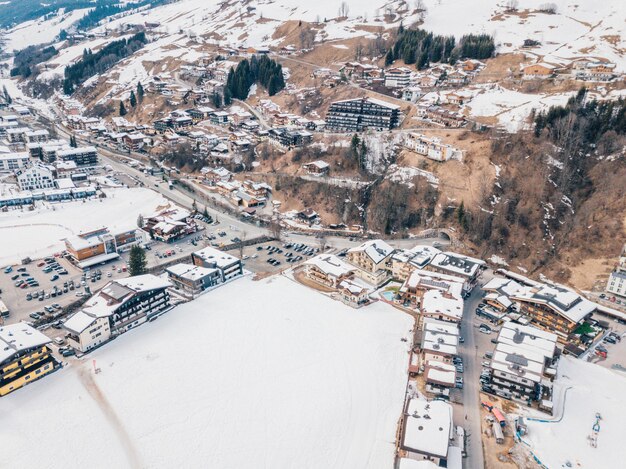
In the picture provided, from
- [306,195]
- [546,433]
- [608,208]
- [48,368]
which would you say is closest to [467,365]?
[546,433]

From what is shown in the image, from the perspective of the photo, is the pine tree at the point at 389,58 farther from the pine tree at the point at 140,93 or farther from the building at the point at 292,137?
the pine tree at the point at 140,93

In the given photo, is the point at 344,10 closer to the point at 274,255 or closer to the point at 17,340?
the point at 274,255

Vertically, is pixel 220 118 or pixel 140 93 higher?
pixel 140 93

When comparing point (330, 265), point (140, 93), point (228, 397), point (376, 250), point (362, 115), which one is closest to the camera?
point (228, 397)

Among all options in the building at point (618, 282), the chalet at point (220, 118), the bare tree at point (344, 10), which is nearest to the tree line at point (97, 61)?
the chalet at point (220, 118)

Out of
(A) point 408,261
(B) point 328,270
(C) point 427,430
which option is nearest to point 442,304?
(A) point 408,261

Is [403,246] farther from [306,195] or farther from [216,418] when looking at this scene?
[216,418]
